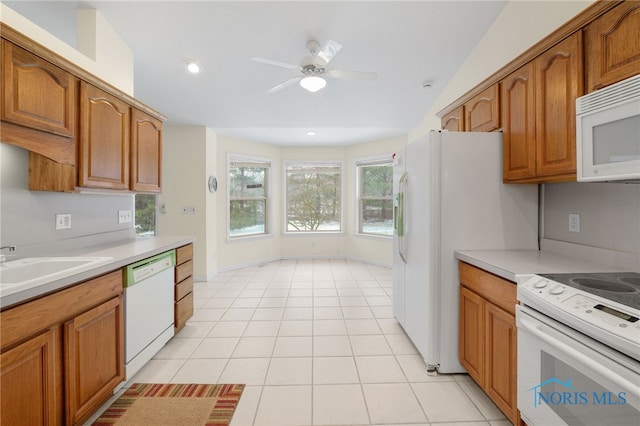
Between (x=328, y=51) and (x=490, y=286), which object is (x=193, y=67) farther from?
(x=490, y=286)

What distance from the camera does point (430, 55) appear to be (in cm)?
304

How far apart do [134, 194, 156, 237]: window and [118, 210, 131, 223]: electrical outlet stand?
1.74 m

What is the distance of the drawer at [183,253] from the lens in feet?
8.40

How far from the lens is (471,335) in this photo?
73.0 inches

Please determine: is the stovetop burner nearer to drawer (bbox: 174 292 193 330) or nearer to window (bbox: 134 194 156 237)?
drawer (bbox: 174 292 193 330)

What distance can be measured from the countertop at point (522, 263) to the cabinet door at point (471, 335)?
252mm

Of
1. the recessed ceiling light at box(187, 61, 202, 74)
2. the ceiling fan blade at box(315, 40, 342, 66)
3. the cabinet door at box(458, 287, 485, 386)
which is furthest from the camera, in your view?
the recessed ceiling light at box(187, 61, 202, 74)

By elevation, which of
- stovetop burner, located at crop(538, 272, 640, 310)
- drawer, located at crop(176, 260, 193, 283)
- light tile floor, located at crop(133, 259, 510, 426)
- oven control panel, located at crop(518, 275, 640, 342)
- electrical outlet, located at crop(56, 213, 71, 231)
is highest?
electrical outlet, located at crop(56, 213, 71, 231)

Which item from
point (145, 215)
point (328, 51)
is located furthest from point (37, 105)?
point (145, 215)

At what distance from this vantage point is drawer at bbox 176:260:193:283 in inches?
101

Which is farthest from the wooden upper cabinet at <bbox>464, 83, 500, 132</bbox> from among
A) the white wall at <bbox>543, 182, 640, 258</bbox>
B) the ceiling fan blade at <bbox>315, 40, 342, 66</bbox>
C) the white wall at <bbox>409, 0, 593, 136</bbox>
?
the ceiling fan blade at <bbox>315, 40, 342, 66</bbox>

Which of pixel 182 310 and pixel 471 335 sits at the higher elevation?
pixel 471 335

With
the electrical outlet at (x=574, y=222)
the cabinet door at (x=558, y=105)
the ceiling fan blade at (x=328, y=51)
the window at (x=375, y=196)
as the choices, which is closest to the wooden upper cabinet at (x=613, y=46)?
the cabinet door at (x=558, y=105)

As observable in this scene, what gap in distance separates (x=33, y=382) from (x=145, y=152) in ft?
6.57
